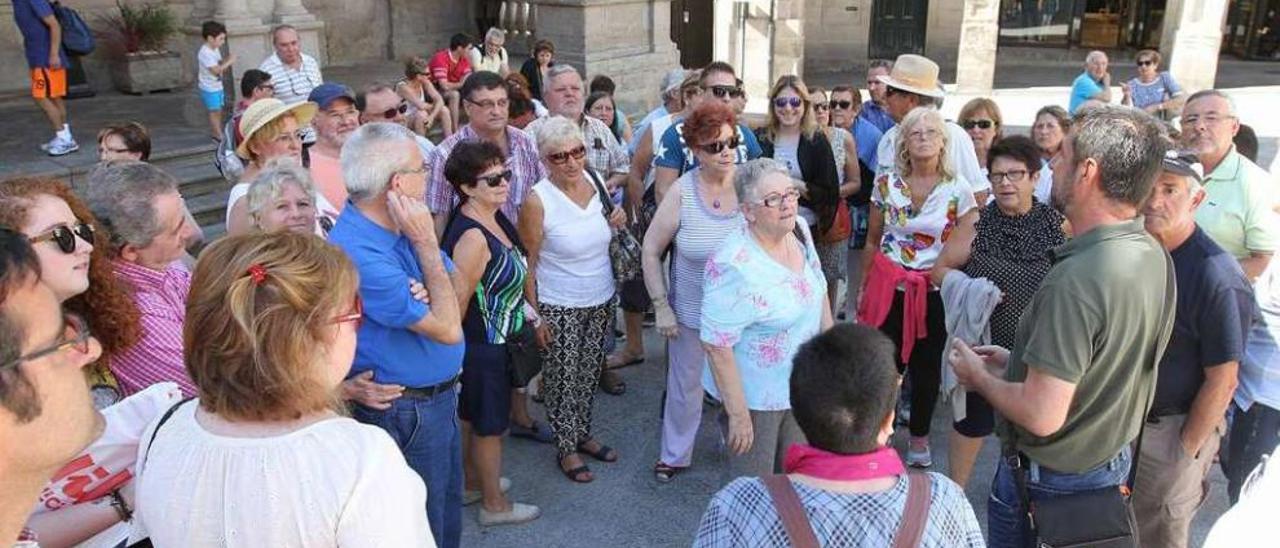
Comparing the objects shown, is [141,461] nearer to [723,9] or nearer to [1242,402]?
[1242,402]

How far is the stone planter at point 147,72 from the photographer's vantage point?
1080 cm

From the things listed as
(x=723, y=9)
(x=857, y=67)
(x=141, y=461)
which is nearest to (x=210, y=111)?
(x=141, y=461)

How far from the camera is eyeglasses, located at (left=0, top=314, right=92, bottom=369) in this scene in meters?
1.35

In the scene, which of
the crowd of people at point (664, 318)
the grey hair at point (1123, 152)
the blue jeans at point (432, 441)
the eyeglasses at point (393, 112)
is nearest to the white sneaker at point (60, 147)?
the crowd of people at point (664, 318)

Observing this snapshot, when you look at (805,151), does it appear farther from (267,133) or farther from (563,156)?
(267,133)

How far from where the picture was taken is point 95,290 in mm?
2486

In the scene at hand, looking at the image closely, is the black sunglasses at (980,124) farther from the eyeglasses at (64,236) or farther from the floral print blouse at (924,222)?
the eyeglasses at (64,236)

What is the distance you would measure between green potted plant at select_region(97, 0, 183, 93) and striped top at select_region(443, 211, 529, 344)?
30.3ft

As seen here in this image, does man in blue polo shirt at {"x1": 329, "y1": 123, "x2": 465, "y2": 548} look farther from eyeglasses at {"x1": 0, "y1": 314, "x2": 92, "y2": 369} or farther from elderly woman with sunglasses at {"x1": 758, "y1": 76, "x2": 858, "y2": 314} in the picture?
elderly woman with sunglasses at {"x1": 758, "y1": 76, "x2": 858, "y2": 314}

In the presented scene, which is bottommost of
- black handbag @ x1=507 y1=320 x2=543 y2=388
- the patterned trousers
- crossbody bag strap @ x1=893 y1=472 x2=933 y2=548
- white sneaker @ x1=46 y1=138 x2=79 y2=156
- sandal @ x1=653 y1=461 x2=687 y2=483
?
sandal @ x1=653 y1=461 x2=687 y2=483

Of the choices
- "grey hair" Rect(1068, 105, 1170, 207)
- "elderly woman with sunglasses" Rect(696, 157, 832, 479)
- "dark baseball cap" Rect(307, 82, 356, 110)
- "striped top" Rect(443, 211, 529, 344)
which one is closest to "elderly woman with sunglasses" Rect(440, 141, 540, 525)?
"striped top" Rect(443, 211, 529, 344)

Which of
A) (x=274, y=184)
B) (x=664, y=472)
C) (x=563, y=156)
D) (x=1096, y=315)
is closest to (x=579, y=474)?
(x=664, y=472)

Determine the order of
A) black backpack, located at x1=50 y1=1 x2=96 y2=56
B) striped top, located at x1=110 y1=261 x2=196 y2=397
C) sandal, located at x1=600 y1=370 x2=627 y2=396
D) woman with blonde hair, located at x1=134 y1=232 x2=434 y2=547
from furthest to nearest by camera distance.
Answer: black backpack, located at x1=50 y1=1 x2=96 y2=56 → sandal, located at x1=600 y1=370 x2=627 y2=396 → striped top, located at x1=110 y1=261 x2=196 y2=397 → woman with blonde hair, located at x1=134 y1=232 x2=434 y2=547

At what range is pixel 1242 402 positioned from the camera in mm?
3055
